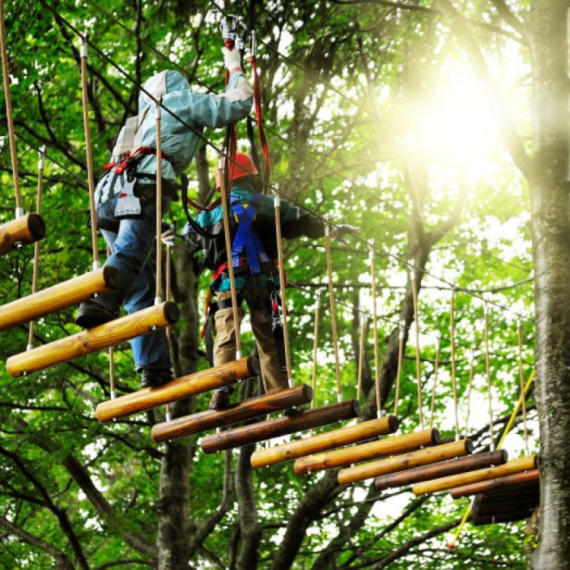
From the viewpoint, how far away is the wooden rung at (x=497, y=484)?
722 cm

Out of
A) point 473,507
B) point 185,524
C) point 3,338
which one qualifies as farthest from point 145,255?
point 185,524

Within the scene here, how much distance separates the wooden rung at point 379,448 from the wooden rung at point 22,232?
286 cm

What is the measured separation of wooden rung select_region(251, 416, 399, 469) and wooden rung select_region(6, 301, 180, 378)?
1.80 meters

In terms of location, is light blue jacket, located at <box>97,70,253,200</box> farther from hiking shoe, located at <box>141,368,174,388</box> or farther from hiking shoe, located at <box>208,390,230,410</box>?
hiking shoe, located at <box>208,390,230,410</box>

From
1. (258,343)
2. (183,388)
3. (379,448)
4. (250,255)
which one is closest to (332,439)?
(379,448)

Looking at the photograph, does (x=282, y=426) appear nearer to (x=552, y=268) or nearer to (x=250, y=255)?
(x=250, y=255)

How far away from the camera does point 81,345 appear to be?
15.2ft

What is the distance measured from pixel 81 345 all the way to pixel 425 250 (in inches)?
276

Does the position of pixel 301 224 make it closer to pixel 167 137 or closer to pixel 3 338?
pixel 167 137

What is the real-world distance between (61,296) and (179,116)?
138cm

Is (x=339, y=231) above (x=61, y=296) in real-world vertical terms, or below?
above

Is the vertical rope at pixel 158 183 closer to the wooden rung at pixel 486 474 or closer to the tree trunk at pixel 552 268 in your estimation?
the tree trunk at pixel 552 268

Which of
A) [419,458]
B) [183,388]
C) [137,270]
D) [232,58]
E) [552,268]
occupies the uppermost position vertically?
[232,58]

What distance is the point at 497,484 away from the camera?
7336 mm
